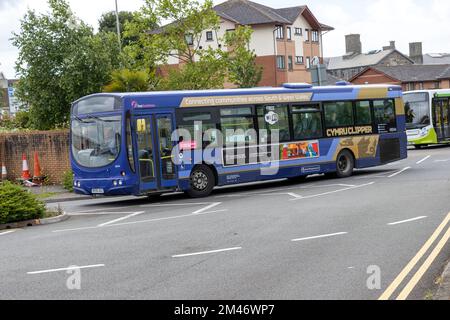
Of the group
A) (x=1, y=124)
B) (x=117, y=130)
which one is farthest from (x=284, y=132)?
(x=1, y=124)

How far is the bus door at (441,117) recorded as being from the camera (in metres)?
39.5

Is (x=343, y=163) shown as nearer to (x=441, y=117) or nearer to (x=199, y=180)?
(x=199, y=180)

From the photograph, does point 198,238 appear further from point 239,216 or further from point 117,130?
point 117,130

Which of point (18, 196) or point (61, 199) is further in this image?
point (61, 199)

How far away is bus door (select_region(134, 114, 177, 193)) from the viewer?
61.9 ft

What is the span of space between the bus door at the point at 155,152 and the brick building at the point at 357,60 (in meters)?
88.0

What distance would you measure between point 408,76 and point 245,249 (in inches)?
3528

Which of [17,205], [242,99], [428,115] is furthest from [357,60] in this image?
[17,205]

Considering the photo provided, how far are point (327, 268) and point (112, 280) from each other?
278 cm

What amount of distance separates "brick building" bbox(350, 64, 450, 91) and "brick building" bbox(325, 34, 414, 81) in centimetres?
731

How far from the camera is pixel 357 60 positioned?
109m

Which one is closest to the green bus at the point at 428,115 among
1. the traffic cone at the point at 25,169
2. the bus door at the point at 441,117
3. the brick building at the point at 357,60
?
the bus door at the point at 441,117
